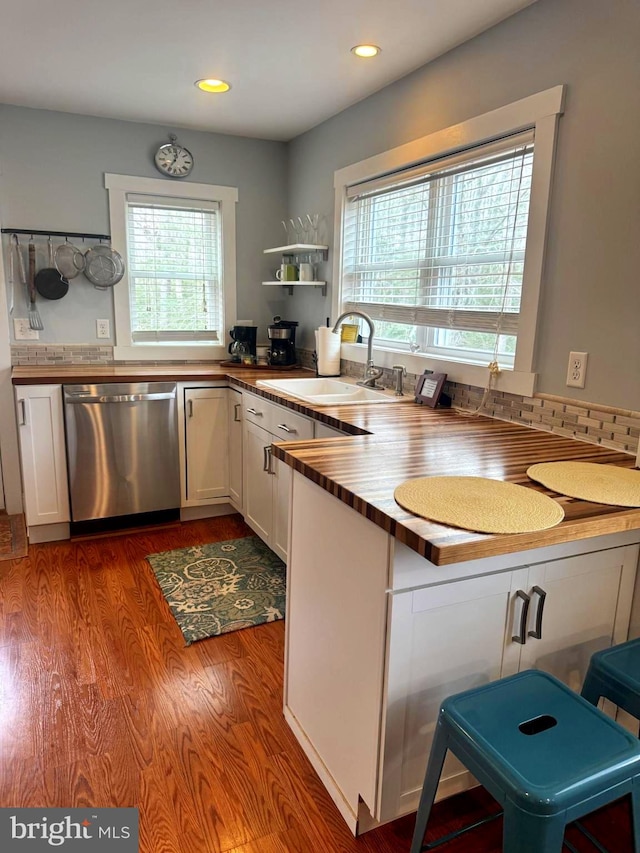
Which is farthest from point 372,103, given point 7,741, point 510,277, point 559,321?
point 7,741

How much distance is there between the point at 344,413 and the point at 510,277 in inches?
32.9

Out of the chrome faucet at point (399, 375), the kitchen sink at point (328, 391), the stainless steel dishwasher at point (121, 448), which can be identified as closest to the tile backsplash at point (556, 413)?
the chrome faucet at point (399, 375)

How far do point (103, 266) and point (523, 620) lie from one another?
3168mm

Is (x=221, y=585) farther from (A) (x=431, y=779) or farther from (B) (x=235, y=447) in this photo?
(A) (x=431, y=779)

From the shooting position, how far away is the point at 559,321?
6.72ft

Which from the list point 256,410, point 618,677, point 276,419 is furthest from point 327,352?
point 618,677

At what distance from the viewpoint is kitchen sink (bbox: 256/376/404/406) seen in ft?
9.27

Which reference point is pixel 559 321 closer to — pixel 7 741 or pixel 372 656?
pixel 372 656

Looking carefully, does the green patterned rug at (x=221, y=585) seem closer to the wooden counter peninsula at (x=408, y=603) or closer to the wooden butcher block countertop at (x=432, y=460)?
the wooden counter peninsula at (x=408, y=603)

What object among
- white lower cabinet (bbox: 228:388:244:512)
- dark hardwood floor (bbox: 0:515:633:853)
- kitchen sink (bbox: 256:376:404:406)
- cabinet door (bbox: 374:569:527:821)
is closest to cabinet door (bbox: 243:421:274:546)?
white lower cabinet (bbox: 228:388:244:512)

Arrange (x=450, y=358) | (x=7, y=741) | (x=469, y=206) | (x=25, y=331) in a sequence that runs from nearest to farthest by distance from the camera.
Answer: (x=7, y=741), (x=469, y=206), (x=450, y=358), (x=25, y=331)

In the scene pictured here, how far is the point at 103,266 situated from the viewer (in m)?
3.58

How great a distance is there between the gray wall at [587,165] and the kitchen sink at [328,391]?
0.90 metres

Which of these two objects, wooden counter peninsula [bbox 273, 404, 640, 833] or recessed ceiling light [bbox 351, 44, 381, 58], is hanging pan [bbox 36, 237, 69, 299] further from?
wooden counter peninsula [bbox 273, 404, 640, 833]
